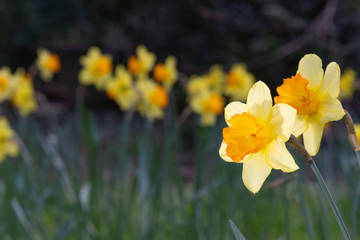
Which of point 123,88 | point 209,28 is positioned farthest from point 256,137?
point 209,28

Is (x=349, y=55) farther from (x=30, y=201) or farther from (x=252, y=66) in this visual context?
(x=30, y=201)

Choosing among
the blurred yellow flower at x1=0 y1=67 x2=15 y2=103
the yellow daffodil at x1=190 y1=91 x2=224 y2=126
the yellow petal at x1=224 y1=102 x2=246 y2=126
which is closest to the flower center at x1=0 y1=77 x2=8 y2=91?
the blurred yellow flower at x1=0 y1=67 x2=15 y2=103

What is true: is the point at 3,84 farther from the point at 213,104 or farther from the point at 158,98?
the point at 213,104

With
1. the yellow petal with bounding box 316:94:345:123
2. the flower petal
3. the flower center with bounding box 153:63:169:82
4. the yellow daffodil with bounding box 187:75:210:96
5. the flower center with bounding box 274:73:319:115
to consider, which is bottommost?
the flower petal

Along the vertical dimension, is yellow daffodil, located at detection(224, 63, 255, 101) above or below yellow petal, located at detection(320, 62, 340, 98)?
above

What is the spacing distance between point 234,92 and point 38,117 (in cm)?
443

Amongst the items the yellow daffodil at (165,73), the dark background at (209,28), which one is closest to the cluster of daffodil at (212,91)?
the yellow daffodil at (165,73)

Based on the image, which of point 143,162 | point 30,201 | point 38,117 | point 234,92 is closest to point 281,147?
point 143,162

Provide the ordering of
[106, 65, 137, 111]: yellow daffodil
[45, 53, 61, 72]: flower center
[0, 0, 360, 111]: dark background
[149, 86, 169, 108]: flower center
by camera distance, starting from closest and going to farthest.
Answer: [149, 86, 169, 108]: flower center < [106, 65, 137, 111]: yellow daffodil < [45, 53, 61, 72]: flower center < [0, 0, 360, 111]: dark background

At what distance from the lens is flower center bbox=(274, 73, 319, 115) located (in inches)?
21.4

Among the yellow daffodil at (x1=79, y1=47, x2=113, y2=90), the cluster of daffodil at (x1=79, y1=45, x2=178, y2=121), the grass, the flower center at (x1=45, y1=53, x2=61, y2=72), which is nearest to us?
the grass

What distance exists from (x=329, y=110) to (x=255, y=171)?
125 mm

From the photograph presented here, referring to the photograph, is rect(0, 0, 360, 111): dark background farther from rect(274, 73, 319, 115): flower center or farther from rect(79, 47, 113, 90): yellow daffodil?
rect(274, 73, 319, 115): flower center

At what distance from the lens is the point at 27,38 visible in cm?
520
